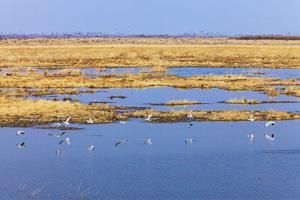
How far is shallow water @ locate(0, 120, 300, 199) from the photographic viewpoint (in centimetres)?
1705

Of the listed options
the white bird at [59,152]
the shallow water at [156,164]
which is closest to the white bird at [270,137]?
the shallow water at [156,164]

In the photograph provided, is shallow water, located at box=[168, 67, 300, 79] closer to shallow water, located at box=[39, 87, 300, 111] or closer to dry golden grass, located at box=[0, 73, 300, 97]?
dry golden grass, located at box=[0, 73, 300, 97]

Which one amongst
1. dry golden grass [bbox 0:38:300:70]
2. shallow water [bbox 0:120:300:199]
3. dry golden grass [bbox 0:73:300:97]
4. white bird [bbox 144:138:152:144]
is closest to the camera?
shallow water [bbox 0:120:300:199]

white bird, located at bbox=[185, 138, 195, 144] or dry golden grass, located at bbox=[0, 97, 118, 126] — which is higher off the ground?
dry golden grass, located at bbox=[0, 97, 118, 126]

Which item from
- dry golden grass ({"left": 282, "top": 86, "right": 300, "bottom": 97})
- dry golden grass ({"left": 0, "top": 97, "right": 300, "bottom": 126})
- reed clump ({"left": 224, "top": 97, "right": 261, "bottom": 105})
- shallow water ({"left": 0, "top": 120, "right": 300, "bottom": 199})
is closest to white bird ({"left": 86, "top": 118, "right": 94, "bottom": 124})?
dry golden grass ({"left": 0, "top": 97, "right": 300, "bottom": 126})

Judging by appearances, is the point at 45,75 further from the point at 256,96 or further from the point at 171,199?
the point at 171,199

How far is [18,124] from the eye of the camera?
27750 mm

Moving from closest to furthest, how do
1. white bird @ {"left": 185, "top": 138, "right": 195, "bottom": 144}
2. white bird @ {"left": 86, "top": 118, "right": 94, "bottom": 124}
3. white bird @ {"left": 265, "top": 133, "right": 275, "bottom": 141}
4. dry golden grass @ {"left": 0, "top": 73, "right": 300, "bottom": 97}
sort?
white bird @ {"left": 185, "top": 138, "right": 195, "bottom": 144} → white bird @ {"left": 265, "top": 133, "right": 275, "bottom": 141} → white bird @ {"left": 86, "top": 118, "right": 94, "bottom": 124} → dry golden grass @ {"left": 0, "top": 73, "right": 300, "bottom": 97}

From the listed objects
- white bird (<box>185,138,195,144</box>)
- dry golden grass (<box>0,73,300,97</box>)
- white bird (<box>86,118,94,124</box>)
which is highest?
dry golden grass (<box>0,73,300,97</box>)

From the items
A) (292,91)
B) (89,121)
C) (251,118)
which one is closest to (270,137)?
(251,118)

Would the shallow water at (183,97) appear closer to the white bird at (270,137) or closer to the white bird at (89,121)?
the white bird at (89,121)

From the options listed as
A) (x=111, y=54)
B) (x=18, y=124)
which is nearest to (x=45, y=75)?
(x=18, y=124)

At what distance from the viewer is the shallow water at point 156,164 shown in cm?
1705

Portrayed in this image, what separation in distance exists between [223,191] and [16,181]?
552cm
